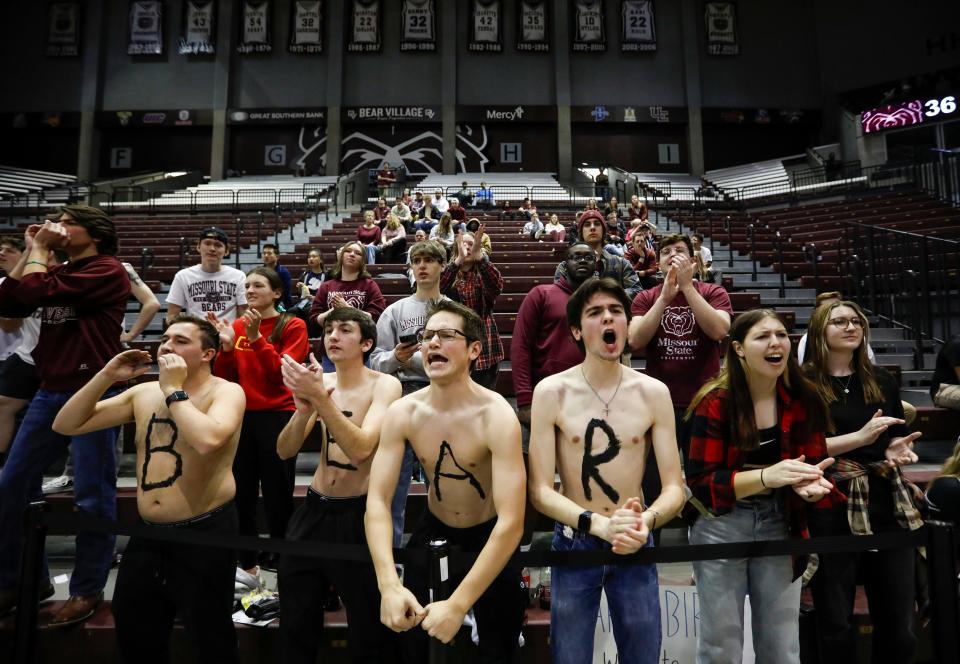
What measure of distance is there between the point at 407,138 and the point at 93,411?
22.1 meters

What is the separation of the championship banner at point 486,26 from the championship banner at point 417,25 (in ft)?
5.43

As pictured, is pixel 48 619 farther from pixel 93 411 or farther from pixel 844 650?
pixel 844 650

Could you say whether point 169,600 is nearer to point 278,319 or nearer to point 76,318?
point 76,318

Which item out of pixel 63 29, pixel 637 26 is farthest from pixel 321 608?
pixel 63 29

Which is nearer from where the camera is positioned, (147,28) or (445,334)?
(445,334)

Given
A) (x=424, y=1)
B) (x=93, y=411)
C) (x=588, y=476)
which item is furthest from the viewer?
(x=424, y=1)

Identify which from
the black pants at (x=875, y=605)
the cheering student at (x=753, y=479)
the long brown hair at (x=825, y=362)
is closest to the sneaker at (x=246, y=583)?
the cheering student at (x=753, y=479)

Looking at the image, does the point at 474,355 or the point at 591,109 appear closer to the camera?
the point at 474,355

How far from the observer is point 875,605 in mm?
2244

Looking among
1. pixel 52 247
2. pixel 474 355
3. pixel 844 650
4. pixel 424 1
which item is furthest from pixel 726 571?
pixel 424 1

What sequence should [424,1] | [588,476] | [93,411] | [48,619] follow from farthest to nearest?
1. [424,1]
2. [48,619]
3. [93,411]
4. [588,476]

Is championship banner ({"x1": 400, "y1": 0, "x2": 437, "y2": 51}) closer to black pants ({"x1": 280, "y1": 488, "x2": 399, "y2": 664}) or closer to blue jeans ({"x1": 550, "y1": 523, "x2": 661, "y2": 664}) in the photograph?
black pants ({"x1": 280, "y1": 488, "x2": 399, "y2": 664})

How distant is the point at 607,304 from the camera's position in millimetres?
2076

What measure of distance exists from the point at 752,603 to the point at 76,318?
10.9ft
